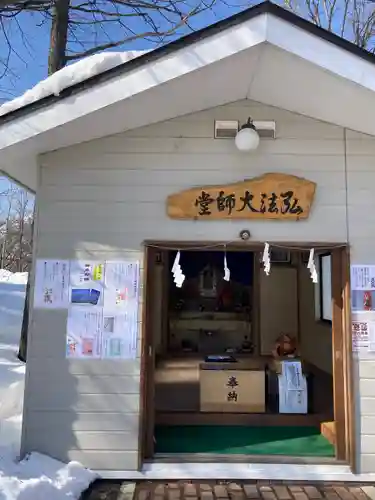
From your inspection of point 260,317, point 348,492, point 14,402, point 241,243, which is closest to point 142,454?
point 348,492

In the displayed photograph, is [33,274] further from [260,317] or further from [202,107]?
[260,317]

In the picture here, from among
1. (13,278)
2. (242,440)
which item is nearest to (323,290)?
(242,440)

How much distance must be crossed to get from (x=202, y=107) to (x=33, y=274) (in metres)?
2.15

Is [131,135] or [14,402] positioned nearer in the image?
[131,135]

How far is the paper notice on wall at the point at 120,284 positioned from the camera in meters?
4.23

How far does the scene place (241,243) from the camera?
429 cm

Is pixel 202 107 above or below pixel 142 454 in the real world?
above

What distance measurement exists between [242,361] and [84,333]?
2701 millimetres

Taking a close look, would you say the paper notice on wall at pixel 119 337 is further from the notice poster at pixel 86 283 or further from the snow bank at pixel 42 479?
the snow bank at pixel 42 479

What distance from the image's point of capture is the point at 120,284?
4.25m

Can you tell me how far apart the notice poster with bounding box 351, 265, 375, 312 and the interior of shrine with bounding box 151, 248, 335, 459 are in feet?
3.76

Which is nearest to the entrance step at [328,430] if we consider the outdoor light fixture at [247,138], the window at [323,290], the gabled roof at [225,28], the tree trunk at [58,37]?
the window at [323,290]

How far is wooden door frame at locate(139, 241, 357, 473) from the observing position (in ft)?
13.6

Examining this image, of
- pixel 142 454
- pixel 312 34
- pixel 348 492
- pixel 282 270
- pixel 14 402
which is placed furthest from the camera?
pixel 282 270
